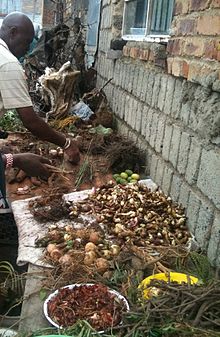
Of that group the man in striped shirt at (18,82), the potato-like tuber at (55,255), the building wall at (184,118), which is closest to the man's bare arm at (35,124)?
the man in striped shirt at (18,82)

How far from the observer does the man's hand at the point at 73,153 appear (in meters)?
4.28

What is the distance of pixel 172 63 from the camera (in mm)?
3641

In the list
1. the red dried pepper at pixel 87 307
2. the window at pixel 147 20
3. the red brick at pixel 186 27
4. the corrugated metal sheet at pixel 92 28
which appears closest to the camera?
the red dried pepper at pixel 87 307

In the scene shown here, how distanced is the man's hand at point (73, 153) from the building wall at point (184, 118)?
0.69 m

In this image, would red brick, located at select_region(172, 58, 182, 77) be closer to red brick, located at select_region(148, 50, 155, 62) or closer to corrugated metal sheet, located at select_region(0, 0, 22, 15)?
red brick, located at select_region(148, 50, 155, 62)

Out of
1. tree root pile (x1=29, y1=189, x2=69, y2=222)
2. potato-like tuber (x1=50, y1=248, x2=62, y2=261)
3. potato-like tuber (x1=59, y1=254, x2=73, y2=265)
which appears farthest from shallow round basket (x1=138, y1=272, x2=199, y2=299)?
tree root pile (x1=29, y1=189, x2=69, y2=222)

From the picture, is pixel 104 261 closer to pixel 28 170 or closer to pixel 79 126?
pixel 28 170

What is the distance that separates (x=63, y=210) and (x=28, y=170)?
64 centimetres

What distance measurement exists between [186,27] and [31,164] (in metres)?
1.73

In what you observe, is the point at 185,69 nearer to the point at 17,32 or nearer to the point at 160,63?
the point at 160,63

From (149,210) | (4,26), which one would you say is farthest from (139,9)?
(149,210)

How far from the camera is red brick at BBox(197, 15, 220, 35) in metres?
2.80

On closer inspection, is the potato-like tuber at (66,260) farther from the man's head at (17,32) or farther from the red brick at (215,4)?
the man's head at (17,32)

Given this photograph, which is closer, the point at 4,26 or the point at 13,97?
the point at 13,97
